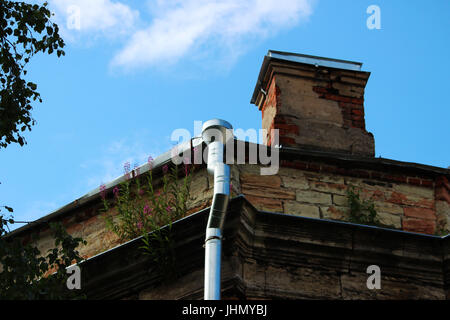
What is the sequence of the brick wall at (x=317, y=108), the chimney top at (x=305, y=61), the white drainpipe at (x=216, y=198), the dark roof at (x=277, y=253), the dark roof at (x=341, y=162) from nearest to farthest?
1. the white drainpipe at (x=216, y=198)
2. the dark roof at (x=277, y=253)
3. the dark roof at (x=341, y=162)
4. the brick wall at (x=317, y=108)
5. the chimney top at (x=305, y=61)

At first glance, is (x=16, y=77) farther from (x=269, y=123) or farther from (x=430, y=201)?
(x=430, y=201)

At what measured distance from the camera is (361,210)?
320 inches

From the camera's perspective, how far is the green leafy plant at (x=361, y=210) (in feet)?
26.4

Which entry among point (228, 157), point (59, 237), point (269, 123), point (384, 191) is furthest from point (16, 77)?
point (384, 191)

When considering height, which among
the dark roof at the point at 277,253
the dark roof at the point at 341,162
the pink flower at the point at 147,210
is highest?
the dark roof at the point at 341,162

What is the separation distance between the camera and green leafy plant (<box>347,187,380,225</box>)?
26.4 ft

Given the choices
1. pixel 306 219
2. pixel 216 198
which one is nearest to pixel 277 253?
pixel 306 219

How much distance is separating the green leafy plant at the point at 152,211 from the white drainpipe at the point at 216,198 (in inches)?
24.0

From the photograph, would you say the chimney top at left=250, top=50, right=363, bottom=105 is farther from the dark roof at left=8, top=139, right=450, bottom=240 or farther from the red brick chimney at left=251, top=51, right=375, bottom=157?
the dark roof at left=8, top=139, right=450, bottom=240

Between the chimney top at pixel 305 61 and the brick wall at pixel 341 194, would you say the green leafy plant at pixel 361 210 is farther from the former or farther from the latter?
the chimney top at pixel 305 61

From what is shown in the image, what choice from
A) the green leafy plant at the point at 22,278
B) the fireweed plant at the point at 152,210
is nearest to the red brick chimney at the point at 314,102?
the fireweed plant at the point at 152,210

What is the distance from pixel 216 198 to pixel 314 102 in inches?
88.6

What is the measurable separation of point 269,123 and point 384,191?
1.37m

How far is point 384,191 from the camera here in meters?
8.41
